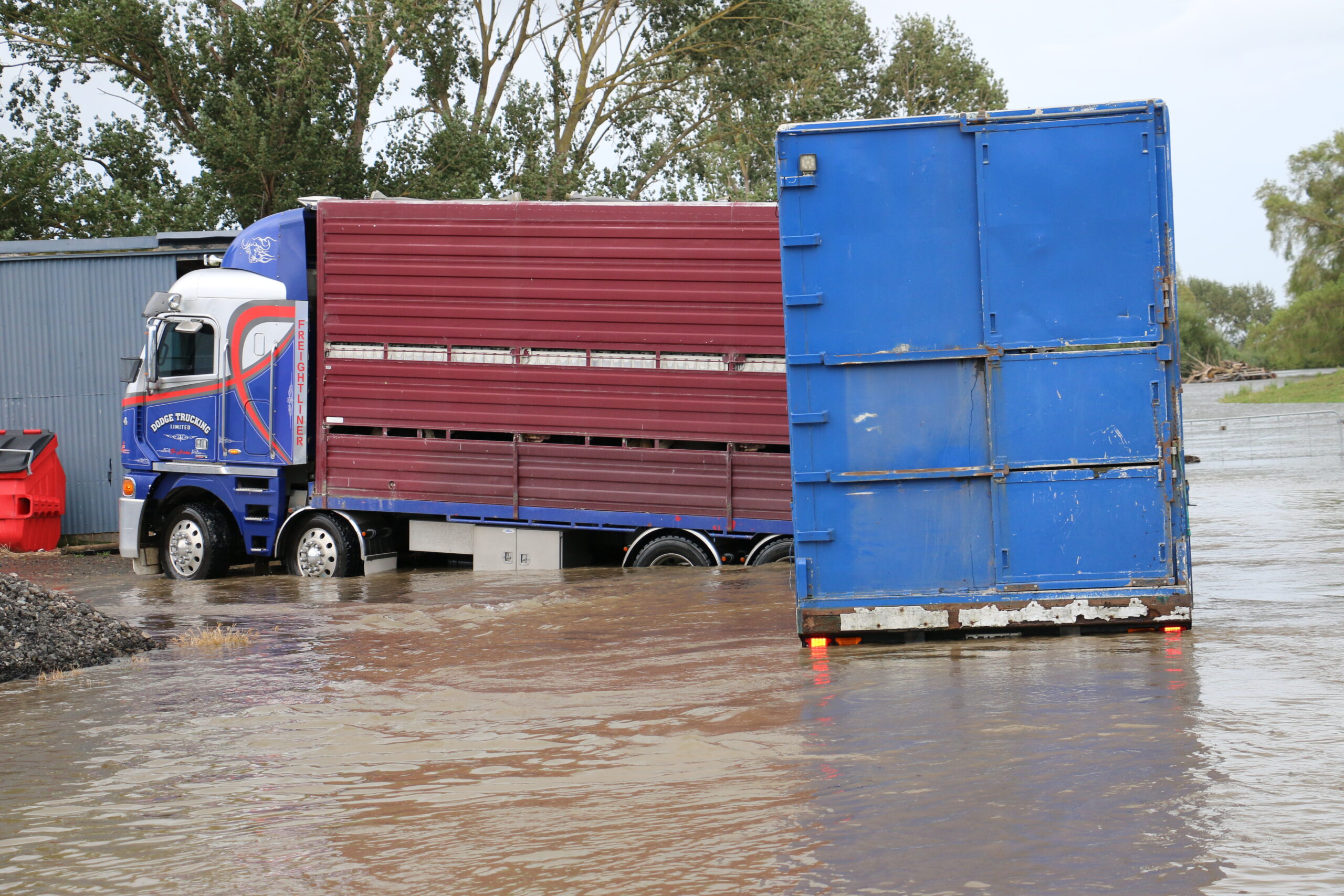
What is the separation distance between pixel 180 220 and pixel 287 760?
18857mm

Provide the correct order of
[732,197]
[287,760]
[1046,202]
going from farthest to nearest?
1. [732,197]
2. [1046,202]
3. [287,760]

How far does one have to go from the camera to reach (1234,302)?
142 meters

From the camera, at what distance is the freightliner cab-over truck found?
40.5ft

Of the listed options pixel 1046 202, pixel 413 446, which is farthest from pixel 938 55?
pixel 1046 202

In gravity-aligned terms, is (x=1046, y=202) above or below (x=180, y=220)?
below

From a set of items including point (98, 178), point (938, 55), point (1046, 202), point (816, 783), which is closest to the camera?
point (816, 783)

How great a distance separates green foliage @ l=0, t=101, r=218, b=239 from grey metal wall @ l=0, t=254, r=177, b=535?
3787mm

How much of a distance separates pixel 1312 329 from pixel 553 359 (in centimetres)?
5974

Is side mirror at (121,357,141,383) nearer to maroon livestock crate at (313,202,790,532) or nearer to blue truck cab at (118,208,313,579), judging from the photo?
blue truck cab at (118,208,313,579)

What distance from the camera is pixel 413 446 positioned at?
535 inches

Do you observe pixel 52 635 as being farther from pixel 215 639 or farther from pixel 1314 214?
pixel 1314 214

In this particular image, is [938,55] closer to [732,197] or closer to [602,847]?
[732,197]

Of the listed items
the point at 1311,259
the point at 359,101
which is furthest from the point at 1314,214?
the point at 359,101

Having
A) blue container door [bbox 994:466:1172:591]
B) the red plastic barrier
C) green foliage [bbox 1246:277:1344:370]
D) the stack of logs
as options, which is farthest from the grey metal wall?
the stack of logs
